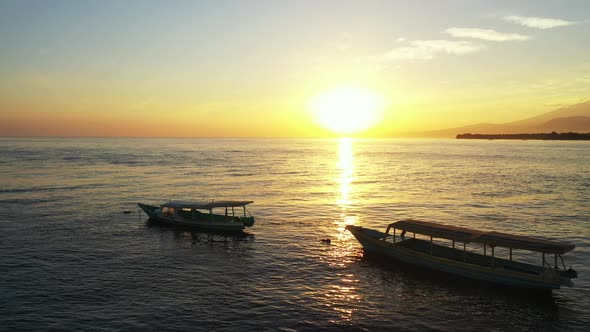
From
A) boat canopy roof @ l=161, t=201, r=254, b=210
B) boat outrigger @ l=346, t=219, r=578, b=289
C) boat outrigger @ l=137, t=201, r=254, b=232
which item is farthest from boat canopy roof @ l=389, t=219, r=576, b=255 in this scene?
boat canopy roof @ l=161, t=201, r=254, b=210

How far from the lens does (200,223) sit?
48.4 meters

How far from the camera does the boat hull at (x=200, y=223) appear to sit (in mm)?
46656

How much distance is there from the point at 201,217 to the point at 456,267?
30.7 meters

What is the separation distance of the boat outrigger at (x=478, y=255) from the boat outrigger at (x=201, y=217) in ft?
47.3

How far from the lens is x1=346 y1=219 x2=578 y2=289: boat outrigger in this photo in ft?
91.7

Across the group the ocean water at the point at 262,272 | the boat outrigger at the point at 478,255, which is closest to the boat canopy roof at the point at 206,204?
the ocean water at the point at 262,272

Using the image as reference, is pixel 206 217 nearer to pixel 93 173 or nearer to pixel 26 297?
pixel 26 297

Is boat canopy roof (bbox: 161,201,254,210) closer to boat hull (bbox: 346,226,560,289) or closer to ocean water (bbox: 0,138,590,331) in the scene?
ocean water (bbox: 0,138,590,331)

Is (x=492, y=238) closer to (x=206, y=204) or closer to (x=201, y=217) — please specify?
(x=206, y=204)

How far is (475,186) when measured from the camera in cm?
8588

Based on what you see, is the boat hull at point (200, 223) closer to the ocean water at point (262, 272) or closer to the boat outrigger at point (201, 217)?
the boat outrigger at point (201, 217)

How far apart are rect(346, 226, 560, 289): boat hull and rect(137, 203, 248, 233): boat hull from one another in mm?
14407

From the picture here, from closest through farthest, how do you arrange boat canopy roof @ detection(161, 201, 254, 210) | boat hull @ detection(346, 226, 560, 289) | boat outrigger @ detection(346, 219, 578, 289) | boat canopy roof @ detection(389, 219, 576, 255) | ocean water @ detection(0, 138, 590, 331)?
1. ocean water @ detection(0, 138, 590, 331)
2. boat canopy roof @ detection(389, 219, 576, 255)
3. boat outrigger @ detection(346, 219, 578, 289)
4. boat hull @ detection(346, 226, 560, 289)
5. boat canopy roof @ detection(161, 201, 254, 210)

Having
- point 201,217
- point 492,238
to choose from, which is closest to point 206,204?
point 201,217
